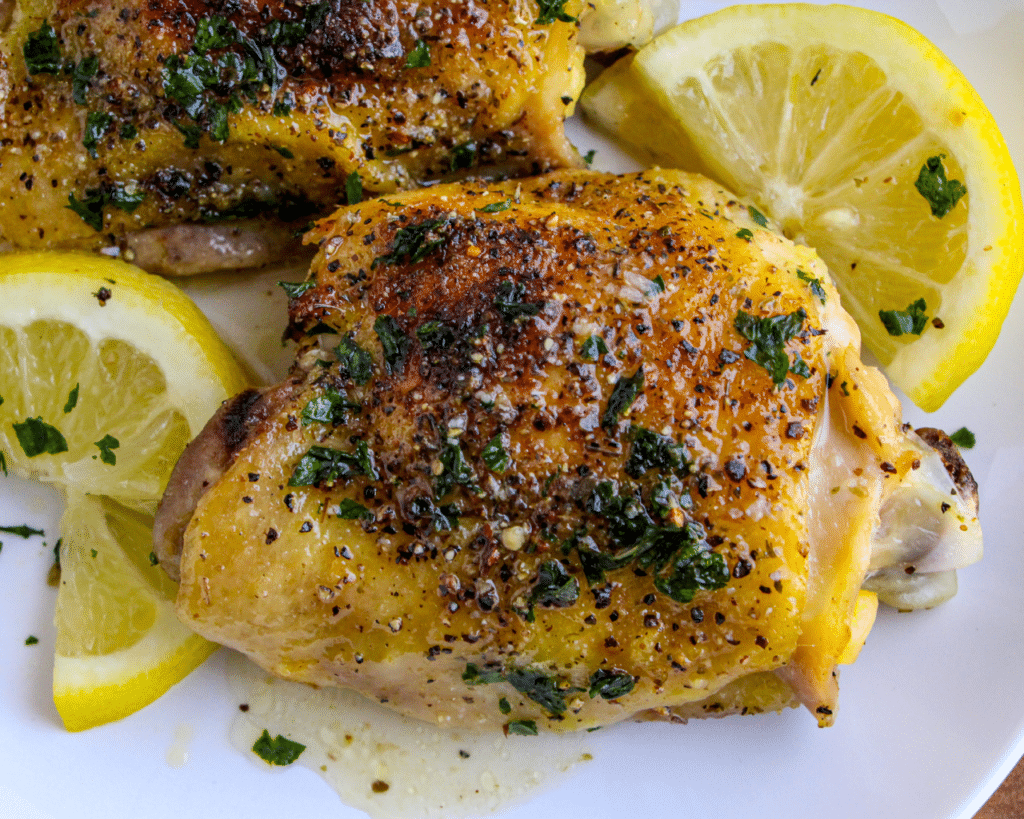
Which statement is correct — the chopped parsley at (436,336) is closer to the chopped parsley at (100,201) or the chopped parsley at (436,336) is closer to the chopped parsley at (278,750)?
the chopped parsley at (100,201)

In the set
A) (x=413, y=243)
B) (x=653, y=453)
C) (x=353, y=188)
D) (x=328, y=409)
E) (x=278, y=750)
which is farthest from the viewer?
(x=278, y=750)

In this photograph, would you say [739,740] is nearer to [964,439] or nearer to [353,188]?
[964,439]

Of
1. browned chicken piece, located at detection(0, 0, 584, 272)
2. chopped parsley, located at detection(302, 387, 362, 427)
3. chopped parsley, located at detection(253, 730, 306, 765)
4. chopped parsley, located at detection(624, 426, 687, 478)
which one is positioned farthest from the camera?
chopped parsley, located at detection(253, 730, 306, 765)

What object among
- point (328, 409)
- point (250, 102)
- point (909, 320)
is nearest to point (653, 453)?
point (328, 409)

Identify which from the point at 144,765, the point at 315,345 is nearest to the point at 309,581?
the point at 315,345

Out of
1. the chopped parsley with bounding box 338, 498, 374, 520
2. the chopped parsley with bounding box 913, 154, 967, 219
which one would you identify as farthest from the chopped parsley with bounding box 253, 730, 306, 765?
the chopped parsley with bounding box 913, 154, 967, 219

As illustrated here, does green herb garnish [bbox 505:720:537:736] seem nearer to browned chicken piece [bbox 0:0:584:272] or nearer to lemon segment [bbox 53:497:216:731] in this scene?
lemon segment [bbox 53:497:216:731]
